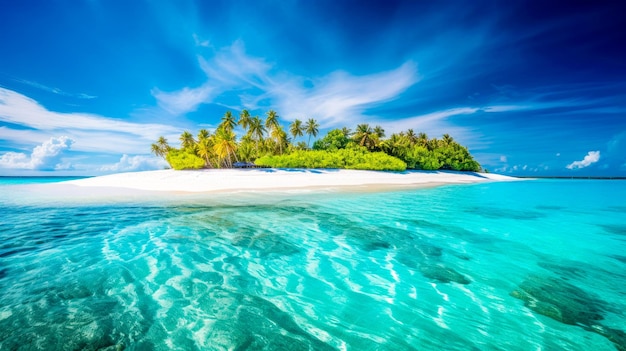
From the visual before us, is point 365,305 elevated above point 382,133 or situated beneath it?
situated beneath

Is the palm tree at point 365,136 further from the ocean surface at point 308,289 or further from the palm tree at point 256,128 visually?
the ocean surface at point 308,289

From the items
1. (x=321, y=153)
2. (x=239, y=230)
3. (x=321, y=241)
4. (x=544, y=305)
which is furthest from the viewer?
(x=321, y=153)

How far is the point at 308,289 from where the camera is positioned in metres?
5.47

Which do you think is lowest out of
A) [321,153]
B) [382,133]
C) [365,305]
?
[365,305]

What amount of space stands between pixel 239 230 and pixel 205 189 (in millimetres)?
21047

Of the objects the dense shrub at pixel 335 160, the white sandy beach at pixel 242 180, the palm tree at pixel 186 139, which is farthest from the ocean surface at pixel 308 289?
the palm tree at pixel 186 139

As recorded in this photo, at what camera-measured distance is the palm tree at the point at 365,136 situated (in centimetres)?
6394

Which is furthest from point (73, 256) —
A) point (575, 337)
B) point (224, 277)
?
point (575, 337)

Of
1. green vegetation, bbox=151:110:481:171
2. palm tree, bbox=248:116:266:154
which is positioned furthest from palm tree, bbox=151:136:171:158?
palm tree, bbox=248:116:266:154

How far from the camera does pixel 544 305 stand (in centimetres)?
482

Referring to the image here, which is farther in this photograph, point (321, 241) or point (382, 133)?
point (382, 133)

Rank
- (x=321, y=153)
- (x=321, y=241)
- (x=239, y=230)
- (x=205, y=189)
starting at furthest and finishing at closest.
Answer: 1. (x=321, y=153)
2. (x=205, y=189)
3. (x=239, y=230)
4. (x=321, y=241)

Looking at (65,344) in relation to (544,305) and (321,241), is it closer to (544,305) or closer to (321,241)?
(321,241)

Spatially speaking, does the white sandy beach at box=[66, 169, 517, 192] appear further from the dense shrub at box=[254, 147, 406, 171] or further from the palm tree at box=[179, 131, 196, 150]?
the palm tree at box=[179, 131, 196, 150]
